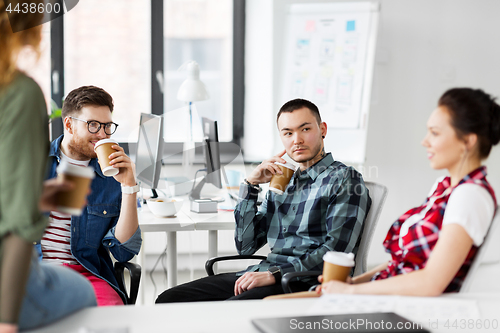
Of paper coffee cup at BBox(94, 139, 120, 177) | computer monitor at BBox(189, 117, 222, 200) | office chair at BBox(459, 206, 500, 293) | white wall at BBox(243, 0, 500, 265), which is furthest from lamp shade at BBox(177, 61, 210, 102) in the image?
office chair at BBox(459, 206, 500, 293)

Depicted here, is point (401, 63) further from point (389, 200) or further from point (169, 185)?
point (169, 185)

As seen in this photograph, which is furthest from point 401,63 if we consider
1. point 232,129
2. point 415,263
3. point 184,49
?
point 415,263

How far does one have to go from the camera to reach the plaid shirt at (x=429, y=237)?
1.15 meters

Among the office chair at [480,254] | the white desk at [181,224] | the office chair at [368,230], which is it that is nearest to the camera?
the office chair at [480,254]

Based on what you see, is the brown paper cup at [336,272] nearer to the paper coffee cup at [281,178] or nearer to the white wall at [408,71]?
the paper coffee cup at [281,178]

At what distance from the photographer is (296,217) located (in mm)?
1934

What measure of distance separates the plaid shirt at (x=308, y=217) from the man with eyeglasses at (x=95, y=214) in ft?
1.71

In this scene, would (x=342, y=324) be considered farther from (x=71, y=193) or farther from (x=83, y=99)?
(x=83, y=99)

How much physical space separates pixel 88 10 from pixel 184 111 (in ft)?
3.77

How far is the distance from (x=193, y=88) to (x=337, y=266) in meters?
2.14

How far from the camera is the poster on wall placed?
3.57m

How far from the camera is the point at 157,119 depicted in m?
2.46

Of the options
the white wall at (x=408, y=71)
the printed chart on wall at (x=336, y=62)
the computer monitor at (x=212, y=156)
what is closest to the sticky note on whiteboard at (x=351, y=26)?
the printed chart on wall at (x=336, y=62)

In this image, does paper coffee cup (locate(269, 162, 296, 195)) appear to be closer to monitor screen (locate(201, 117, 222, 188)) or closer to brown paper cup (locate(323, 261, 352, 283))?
brown paper cup (locate(323, 261, 352, 283))
